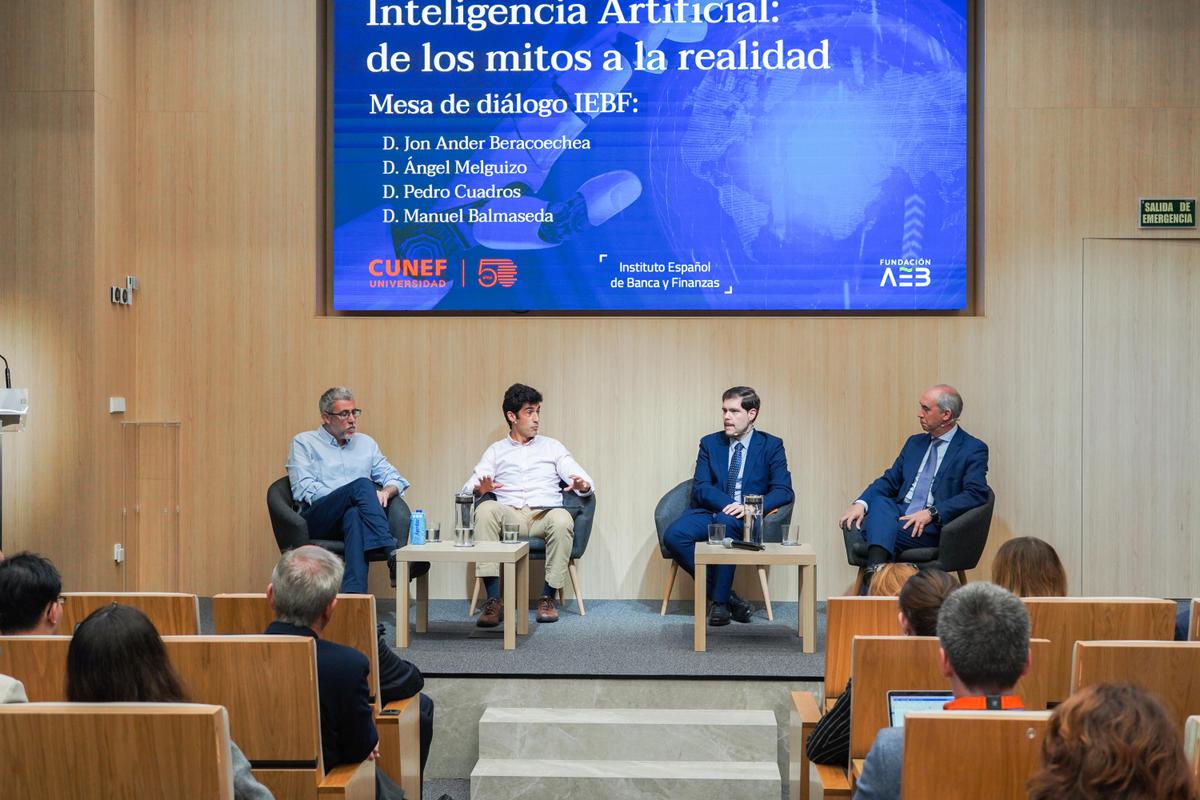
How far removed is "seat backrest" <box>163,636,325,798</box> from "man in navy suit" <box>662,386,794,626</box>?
372cm

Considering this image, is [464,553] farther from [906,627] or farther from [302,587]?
[906,627]

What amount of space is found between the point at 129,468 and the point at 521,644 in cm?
280

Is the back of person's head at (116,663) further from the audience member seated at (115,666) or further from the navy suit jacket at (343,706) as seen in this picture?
the navy suit jacket at (343,706)

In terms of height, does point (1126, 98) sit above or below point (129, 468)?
above

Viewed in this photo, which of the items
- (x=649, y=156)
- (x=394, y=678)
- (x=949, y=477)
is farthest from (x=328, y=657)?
(x=649, y=156)

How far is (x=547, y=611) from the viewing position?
6590 millimetres

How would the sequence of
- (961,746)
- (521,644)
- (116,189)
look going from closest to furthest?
(961,746) → (521,644) → (116,189)

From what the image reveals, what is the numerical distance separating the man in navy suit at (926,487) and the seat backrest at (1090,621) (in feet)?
8.50

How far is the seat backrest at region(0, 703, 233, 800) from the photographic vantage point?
2260mm

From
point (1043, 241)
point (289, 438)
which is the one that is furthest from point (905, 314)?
point (289, 438)

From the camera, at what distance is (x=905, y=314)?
24.0 ft

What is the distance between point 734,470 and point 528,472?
1134 mm

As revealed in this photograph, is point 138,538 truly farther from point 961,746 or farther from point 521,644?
point 961,746

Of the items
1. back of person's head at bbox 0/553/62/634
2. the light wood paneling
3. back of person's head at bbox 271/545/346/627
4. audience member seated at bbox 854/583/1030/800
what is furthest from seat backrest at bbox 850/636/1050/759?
the light wood paneling
